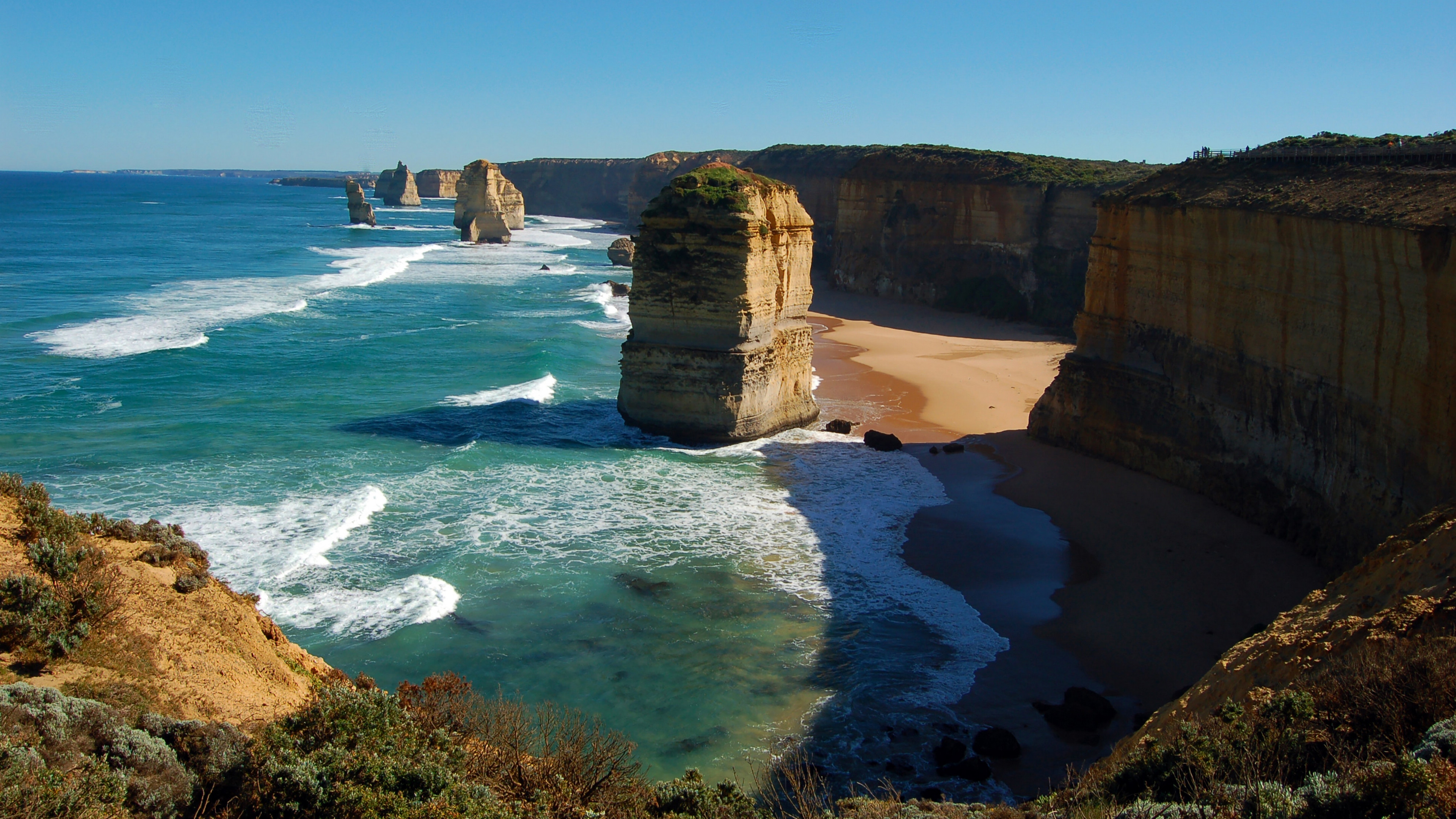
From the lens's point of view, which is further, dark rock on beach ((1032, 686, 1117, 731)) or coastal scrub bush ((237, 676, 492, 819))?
dark rock on beach ((1032, 686, 1117, 731))

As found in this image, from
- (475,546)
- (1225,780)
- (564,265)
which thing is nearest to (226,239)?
(564,265)

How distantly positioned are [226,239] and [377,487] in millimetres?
63318

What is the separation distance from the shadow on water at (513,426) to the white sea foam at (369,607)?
7956 millimetres

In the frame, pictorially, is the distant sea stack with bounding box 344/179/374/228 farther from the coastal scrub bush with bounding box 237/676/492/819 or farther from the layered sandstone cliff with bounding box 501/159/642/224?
the coastal scrub bush with bounding box 237/676/492/819

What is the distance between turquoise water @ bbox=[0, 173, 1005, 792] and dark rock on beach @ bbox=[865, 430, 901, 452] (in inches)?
23.4

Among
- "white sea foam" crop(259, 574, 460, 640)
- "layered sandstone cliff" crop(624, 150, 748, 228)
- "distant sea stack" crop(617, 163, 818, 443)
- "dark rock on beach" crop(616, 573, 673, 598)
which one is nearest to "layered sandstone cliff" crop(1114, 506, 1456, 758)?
"dark rock on beach" crop(616, 573, 673, 598)

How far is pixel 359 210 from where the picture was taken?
93.9 meters

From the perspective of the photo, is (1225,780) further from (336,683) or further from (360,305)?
(360,305)

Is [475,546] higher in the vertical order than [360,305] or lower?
lower

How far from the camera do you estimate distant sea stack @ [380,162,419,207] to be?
136250mm

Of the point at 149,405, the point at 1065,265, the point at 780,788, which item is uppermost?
the point at 1065,265

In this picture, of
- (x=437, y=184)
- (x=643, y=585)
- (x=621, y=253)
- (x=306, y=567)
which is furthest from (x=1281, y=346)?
(x=437, y=184)

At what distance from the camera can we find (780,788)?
10.0 meters

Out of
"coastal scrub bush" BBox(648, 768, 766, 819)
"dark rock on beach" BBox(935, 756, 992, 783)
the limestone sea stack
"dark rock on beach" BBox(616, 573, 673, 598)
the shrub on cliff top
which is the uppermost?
the limestone sea stack
